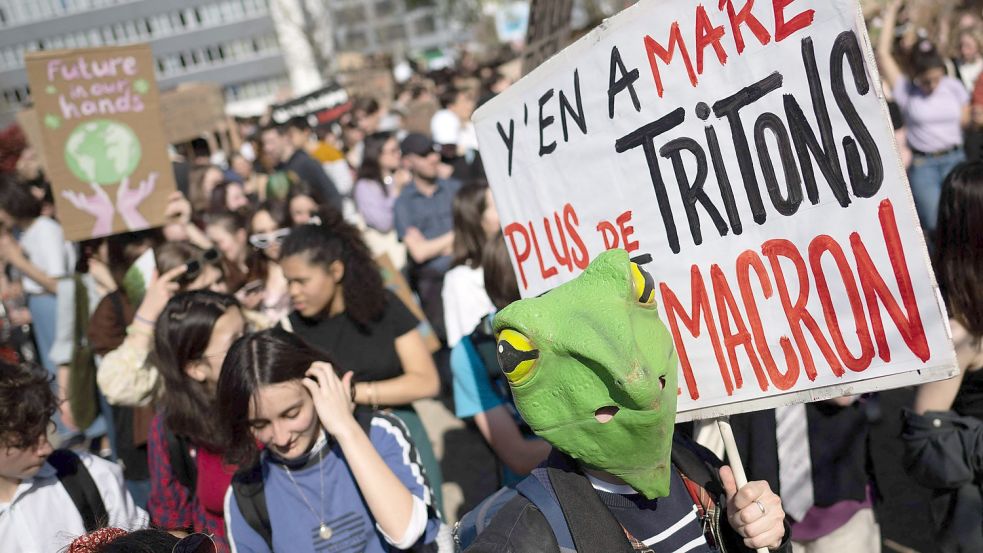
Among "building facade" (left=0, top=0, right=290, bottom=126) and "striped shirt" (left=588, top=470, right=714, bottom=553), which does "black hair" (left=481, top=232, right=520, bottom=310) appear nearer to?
"striped shirt" (left=588, top=470, right=714, bottom=553)

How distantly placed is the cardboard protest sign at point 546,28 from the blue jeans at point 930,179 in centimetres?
403

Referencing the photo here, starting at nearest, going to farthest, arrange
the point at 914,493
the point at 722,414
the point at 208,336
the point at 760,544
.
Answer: the point at 760,544, the point at 722,414, the point at 208,336, the point at 914,493

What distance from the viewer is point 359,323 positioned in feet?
11.3

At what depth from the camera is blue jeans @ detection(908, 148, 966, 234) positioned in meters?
6.23

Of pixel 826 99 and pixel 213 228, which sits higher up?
pixel 213 228

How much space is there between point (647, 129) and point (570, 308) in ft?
1.98

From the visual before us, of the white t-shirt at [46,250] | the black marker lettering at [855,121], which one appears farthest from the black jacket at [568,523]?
the white t-shirt at [46,250]

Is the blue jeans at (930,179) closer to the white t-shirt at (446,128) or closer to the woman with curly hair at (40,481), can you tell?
the white t-shirt at (446,128)

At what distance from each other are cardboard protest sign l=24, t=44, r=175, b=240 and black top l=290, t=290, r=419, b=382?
171cm

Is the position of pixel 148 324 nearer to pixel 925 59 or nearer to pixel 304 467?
pixel 304 467

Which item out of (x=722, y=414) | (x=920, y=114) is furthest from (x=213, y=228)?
(x=920, y=114)

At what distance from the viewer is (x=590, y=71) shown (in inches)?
82.0

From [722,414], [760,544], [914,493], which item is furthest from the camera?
[914,493]

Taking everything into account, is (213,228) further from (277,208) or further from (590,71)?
(590,71)
